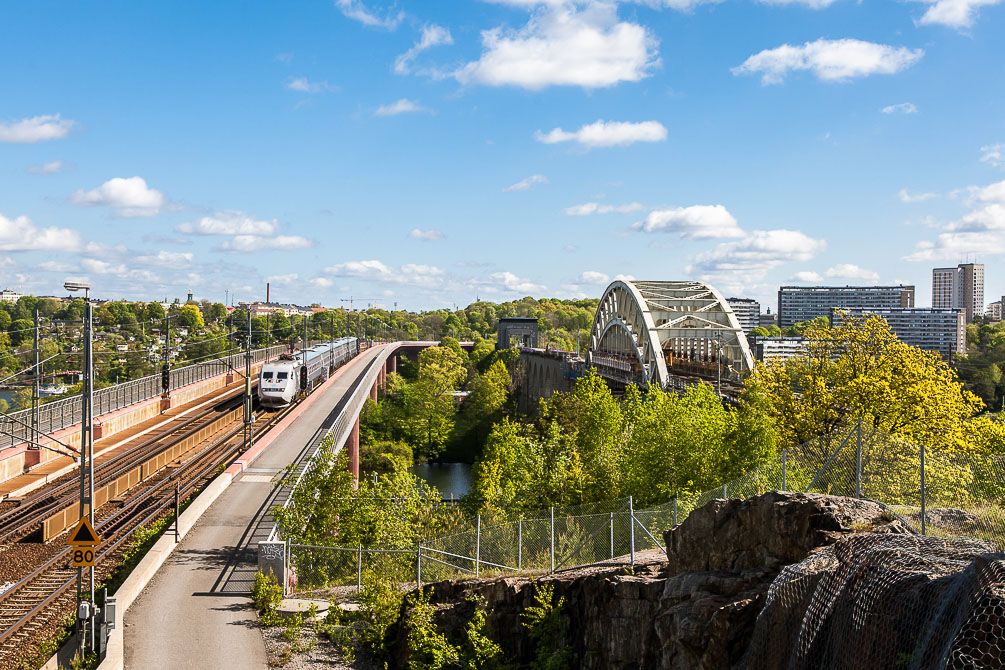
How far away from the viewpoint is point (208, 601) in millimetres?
18188

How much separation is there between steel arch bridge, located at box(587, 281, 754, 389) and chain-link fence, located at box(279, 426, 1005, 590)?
91.2 feet

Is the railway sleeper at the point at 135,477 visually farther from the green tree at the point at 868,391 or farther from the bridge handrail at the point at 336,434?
the green tree at the point at 868,391

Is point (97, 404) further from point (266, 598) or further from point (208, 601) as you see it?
point (266, 598)

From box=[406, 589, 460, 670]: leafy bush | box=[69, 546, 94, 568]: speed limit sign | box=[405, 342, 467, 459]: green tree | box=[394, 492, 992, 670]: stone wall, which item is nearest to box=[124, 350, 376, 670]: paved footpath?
box=[69, 546, 94, 568]: speed limit sign

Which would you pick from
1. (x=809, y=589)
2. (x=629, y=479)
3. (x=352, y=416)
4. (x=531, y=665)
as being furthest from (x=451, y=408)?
(x=809, y=589)

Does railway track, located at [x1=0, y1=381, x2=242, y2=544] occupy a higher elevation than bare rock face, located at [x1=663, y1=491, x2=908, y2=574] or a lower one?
lower

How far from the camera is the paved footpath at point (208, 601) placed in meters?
15.4

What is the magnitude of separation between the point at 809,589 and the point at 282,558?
1444 centimetres

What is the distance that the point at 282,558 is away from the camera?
1973 centimetres

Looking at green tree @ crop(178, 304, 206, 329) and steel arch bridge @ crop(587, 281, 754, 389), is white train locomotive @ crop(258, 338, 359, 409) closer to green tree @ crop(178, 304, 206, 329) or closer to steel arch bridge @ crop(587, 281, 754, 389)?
steel arch bridge @ crop(587, 281, 754, 389)

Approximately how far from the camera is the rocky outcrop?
10.3 m

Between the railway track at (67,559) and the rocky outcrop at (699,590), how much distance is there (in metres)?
7.98

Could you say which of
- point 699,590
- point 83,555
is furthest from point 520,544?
point 83,555

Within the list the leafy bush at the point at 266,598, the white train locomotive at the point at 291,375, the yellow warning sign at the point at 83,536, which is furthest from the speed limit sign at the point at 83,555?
the white train locomotive at the point at 291,375
